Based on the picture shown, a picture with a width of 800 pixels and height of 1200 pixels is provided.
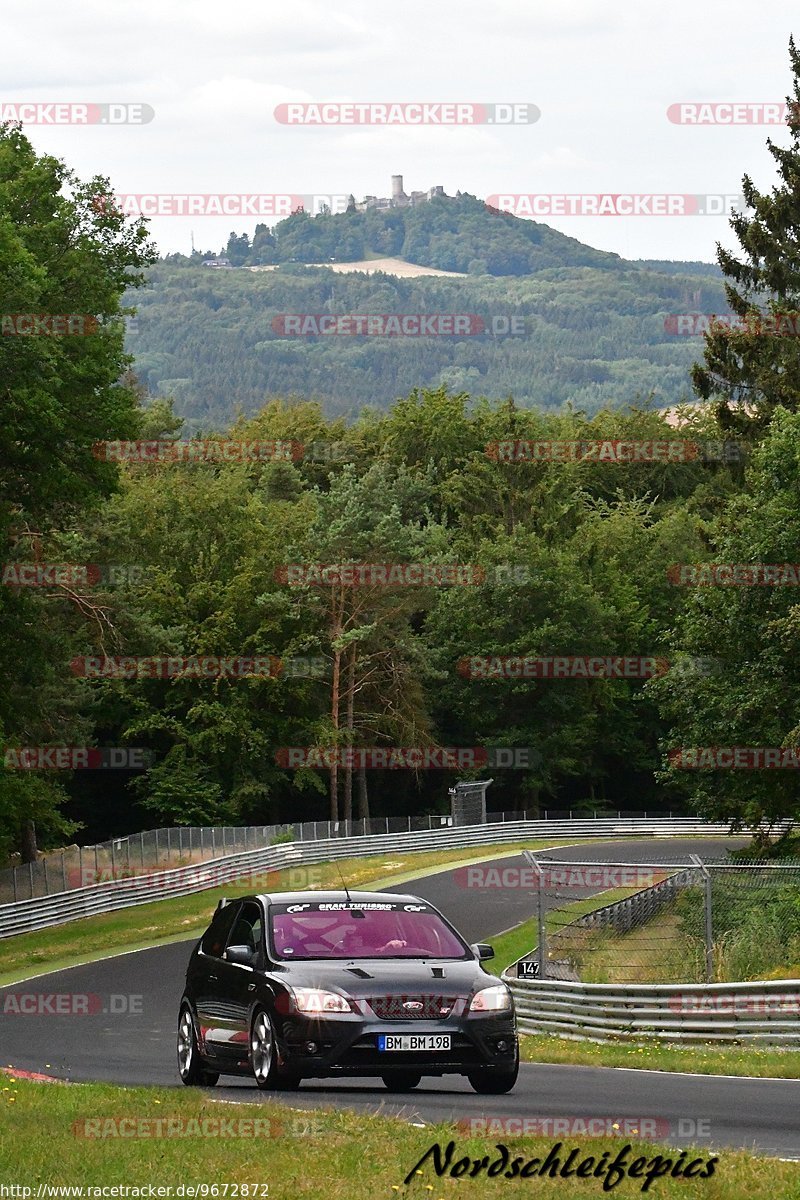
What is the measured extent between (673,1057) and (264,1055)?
611cm

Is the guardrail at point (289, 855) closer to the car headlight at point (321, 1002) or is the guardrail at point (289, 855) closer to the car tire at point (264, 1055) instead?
the car tire at point (264, 1055)

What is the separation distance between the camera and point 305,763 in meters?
78.1

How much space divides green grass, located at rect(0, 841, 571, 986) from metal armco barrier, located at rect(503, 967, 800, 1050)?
14.4m

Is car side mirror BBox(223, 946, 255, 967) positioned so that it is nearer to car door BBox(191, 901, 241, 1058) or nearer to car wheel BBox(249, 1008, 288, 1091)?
car door BBox(191, 901, 241, 1058)

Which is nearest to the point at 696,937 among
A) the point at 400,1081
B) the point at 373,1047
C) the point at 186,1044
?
the point at 400,1081

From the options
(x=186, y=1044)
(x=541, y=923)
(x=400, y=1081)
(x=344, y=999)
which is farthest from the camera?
(x=541, y=923)

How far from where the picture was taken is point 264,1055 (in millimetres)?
13438

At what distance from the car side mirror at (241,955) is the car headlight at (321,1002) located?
38.5 inches

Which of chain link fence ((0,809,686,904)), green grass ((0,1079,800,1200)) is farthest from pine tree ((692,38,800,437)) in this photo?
green grass ((0,1079,800,1200))

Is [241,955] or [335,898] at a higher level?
[335,898]

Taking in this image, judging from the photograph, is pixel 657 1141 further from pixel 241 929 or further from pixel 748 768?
pixel 748 768

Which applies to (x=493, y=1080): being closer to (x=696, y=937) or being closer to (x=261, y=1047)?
(x=261, y=1047)

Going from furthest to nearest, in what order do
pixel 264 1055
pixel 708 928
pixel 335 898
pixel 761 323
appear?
pixel 761 323 < pixel 708 928 < pixel 335 898 < pixel 264 1055

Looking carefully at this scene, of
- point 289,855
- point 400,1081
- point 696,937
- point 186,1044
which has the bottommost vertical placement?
point 289,855
